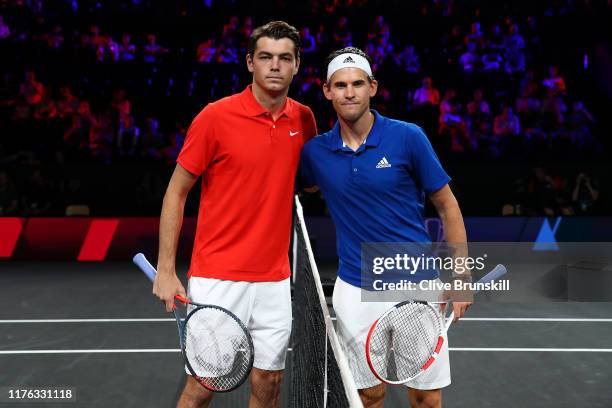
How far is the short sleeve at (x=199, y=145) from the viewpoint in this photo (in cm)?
337

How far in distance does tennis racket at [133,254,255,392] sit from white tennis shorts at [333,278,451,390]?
52 cm

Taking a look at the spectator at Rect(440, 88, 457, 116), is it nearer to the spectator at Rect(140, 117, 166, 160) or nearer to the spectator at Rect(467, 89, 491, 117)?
the spectator at Rect(467, 89, 491, 117)

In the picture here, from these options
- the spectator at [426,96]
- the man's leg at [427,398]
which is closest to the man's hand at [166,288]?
the man's leg at [427,398]

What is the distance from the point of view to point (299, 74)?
46.6ft

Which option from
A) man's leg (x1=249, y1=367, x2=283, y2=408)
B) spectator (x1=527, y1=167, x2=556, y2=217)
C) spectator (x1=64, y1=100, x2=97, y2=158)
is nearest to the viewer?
man's leg (x1=249, y1=367, x2=283, y2=408)

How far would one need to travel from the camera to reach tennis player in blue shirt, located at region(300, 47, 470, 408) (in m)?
3.32

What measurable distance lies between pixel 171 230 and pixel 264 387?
93cm

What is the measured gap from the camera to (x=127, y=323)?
24.2 ft

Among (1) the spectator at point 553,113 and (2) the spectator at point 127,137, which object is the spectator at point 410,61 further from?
(2) the spectator at point 127,137

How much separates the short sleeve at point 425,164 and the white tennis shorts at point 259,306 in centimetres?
88

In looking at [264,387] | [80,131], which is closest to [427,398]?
[264,387]

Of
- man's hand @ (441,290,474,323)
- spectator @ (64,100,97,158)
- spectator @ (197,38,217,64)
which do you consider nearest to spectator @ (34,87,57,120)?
spectator @ (64,100,97,158)

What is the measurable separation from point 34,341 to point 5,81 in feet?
28.9

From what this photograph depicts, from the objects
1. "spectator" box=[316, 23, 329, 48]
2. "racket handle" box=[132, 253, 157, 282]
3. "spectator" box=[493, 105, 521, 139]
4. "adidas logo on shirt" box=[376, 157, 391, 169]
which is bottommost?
"spectator" box=[493, 105, 521, 139]
